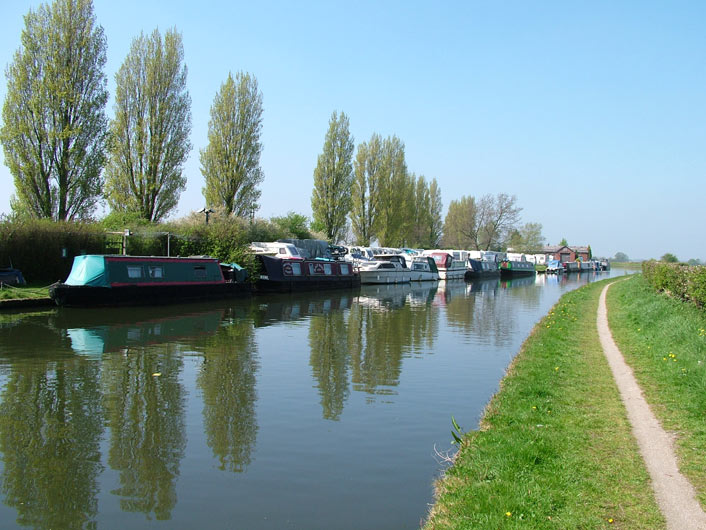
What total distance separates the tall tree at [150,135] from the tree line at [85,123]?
2.2 inches

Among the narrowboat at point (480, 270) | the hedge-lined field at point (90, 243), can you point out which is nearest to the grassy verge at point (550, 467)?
the hedge-lined field at point (90, 243)

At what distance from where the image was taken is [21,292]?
19.2 metres

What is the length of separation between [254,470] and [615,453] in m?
3.61

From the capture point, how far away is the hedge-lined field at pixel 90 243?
22281 millimetres

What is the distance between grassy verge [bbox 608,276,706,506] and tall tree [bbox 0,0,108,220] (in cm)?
2413

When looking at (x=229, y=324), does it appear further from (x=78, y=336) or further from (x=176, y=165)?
(x=176, y=165)

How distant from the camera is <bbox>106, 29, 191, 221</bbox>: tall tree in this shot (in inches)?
1265

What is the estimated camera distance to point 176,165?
3309cm

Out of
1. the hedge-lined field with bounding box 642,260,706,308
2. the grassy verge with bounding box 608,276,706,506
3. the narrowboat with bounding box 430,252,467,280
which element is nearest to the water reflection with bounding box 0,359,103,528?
the grassy verge with bounding box 608,276,706,506

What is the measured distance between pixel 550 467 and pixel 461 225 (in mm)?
91672

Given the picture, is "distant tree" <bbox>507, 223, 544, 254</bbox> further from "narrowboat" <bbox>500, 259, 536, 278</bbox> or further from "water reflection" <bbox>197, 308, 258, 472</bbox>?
"water reflection" <bbox>197, 308, 258, 472</bbox>

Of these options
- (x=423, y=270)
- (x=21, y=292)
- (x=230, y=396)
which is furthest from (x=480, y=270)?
(x=230, y=396)

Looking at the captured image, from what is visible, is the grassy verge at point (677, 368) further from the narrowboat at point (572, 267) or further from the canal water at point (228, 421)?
the narrowboat at point (572, 267)

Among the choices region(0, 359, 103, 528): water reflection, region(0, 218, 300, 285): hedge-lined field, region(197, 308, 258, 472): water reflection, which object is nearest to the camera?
region(0, 359, 103, 528): water reflection
